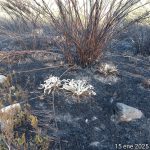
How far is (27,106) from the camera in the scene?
3.47 metres

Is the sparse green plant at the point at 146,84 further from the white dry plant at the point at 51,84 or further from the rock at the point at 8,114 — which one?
the rock at the point at 8,114

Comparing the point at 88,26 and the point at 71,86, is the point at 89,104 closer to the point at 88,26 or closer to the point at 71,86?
the point at 71,86

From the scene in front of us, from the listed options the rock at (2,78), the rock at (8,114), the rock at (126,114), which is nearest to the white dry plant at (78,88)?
the rock at (126,114)

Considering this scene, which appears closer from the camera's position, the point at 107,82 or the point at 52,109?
the point at 52,109

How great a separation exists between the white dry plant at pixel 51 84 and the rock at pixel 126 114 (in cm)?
62

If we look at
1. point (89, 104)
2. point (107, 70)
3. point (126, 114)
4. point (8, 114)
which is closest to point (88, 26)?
point (107, 70)

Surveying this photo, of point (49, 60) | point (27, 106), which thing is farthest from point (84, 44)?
point (27, 106)

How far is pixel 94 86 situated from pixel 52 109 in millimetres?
575

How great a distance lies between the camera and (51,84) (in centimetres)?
369

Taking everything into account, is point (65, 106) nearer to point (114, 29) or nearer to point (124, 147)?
point (124, 147)

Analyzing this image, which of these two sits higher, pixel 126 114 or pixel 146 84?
pixel 146 84

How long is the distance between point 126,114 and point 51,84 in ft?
2.53
